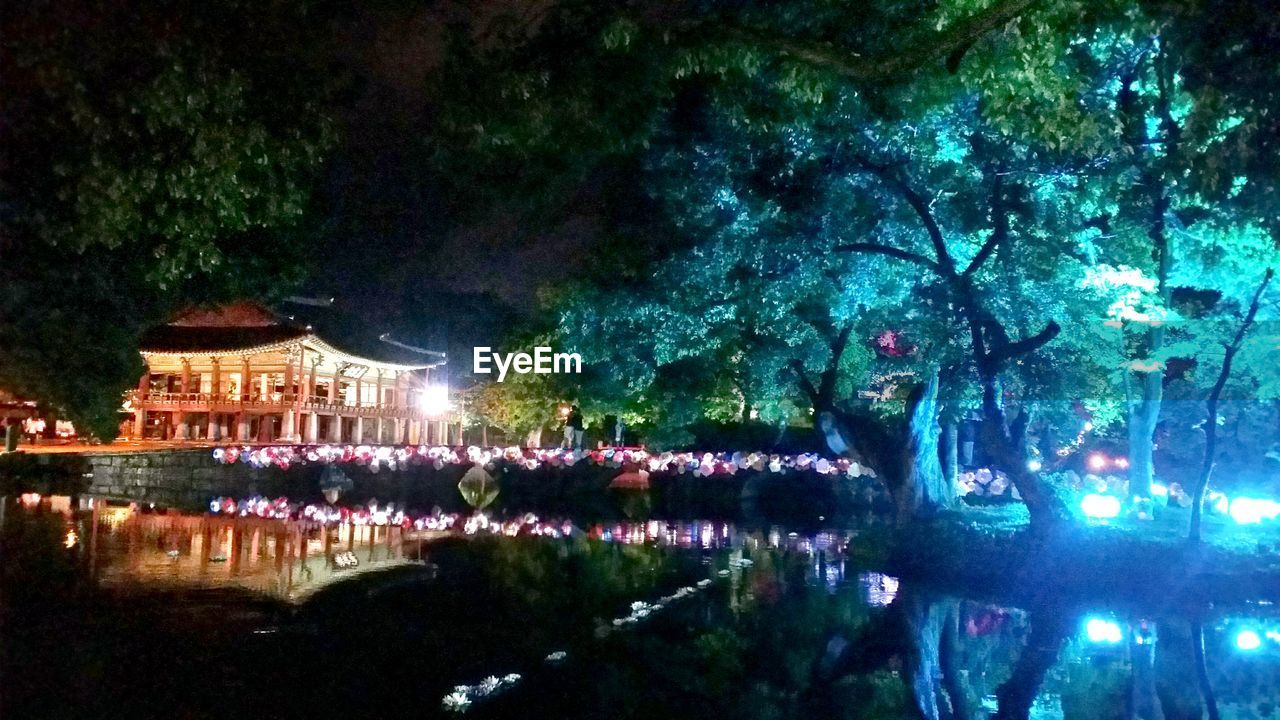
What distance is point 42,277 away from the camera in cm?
774

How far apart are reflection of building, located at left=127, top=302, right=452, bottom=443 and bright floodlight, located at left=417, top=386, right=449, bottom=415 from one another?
2955 mm

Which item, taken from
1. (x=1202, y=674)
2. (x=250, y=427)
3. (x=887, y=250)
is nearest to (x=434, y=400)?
(x=250, y=427)

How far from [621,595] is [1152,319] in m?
9.12

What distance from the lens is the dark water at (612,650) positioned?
7.71 metres

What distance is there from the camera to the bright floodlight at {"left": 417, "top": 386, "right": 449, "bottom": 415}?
4706cm

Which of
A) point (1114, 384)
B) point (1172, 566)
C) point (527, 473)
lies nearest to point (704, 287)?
point (1172, 566)

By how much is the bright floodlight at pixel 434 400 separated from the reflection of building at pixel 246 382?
2955mm

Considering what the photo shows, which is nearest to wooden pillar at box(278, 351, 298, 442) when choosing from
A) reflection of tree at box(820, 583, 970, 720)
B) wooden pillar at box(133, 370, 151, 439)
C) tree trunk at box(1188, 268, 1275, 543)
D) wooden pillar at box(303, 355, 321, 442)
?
wooden pillar at box(303, 355, 321, 442)

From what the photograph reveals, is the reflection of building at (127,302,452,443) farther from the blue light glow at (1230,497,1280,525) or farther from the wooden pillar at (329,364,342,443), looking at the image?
the blue light glow at (1230,497,1280,525)

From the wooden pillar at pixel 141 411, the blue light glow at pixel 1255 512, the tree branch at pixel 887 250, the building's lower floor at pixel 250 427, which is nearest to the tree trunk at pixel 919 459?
the tree branch at pixel 887 250

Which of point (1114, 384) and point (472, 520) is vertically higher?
point (1114, 384)

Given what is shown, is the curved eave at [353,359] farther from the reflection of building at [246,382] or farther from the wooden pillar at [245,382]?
the wooden pillar at [245,382]

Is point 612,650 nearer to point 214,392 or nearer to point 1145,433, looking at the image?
point 1145,433

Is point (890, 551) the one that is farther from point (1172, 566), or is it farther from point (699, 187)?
point (699, 187)
